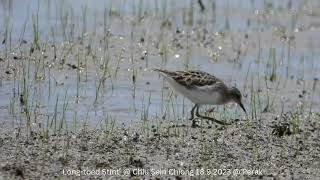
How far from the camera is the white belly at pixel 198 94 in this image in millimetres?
11156

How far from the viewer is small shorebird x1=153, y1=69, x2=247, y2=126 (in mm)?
11133

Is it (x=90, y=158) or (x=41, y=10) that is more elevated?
(x=41, y=10)

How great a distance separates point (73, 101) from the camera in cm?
1153

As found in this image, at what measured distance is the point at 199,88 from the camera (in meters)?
11.2

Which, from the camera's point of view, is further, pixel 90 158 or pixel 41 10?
pixel 41 10

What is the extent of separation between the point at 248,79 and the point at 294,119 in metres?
2.32

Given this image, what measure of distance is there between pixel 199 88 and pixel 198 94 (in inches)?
3.0

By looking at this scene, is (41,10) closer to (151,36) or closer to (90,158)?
(151,36)

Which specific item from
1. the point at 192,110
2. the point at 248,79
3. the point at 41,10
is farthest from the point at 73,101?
the point at 41,10
